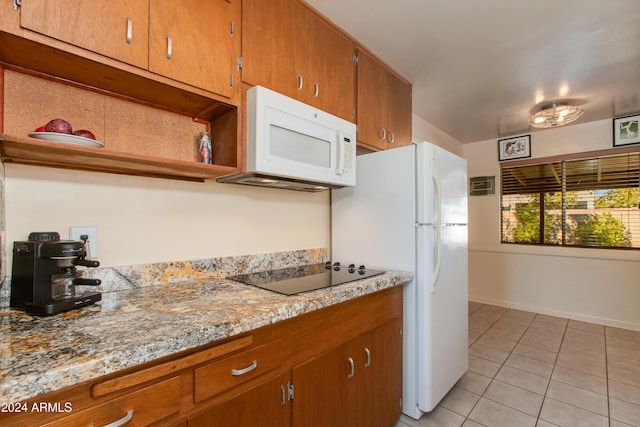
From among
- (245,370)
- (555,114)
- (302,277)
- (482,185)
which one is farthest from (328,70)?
(482,185)

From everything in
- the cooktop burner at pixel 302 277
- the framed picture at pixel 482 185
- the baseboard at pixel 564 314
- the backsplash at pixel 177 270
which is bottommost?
the baseboard at pixel 564 314

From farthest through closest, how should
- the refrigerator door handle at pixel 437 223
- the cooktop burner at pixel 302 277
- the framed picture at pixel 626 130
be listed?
the framed picture at pixel 626 130, the refrigerator door handle at pixel 437 223, the cooktop burner at pixel 302 277

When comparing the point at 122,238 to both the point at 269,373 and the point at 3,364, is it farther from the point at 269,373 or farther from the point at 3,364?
A: the point at 269,373

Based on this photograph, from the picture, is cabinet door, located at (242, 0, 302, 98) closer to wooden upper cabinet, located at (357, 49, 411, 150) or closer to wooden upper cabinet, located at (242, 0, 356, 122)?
wooden upper cabinet, located at (242, 0, 356, 122)

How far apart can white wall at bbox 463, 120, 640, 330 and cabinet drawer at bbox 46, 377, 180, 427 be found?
14.3 ft

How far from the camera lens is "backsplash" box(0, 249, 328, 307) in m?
1.23

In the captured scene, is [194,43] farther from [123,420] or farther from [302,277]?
[123,420]

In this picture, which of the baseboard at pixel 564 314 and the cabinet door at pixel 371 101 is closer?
the cabinet door at pixel 371 101

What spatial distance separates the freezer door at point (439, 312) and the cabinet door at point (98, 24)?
1.58 metres

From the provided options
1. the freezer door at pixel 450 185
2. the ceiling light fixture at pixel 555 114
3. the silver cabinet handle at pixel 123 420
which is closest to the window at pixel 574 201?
the ceiling light fixture at pixel 555 114

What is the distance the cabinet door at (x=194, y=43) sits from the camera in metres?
1.12

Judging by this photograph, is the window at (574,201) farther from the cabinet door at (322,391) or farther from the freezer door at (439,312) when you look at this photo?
the cabinet door at (322,391)

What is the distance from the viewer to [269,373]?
1.02 meters

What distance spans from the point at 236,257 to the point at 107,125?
33.7 inches
